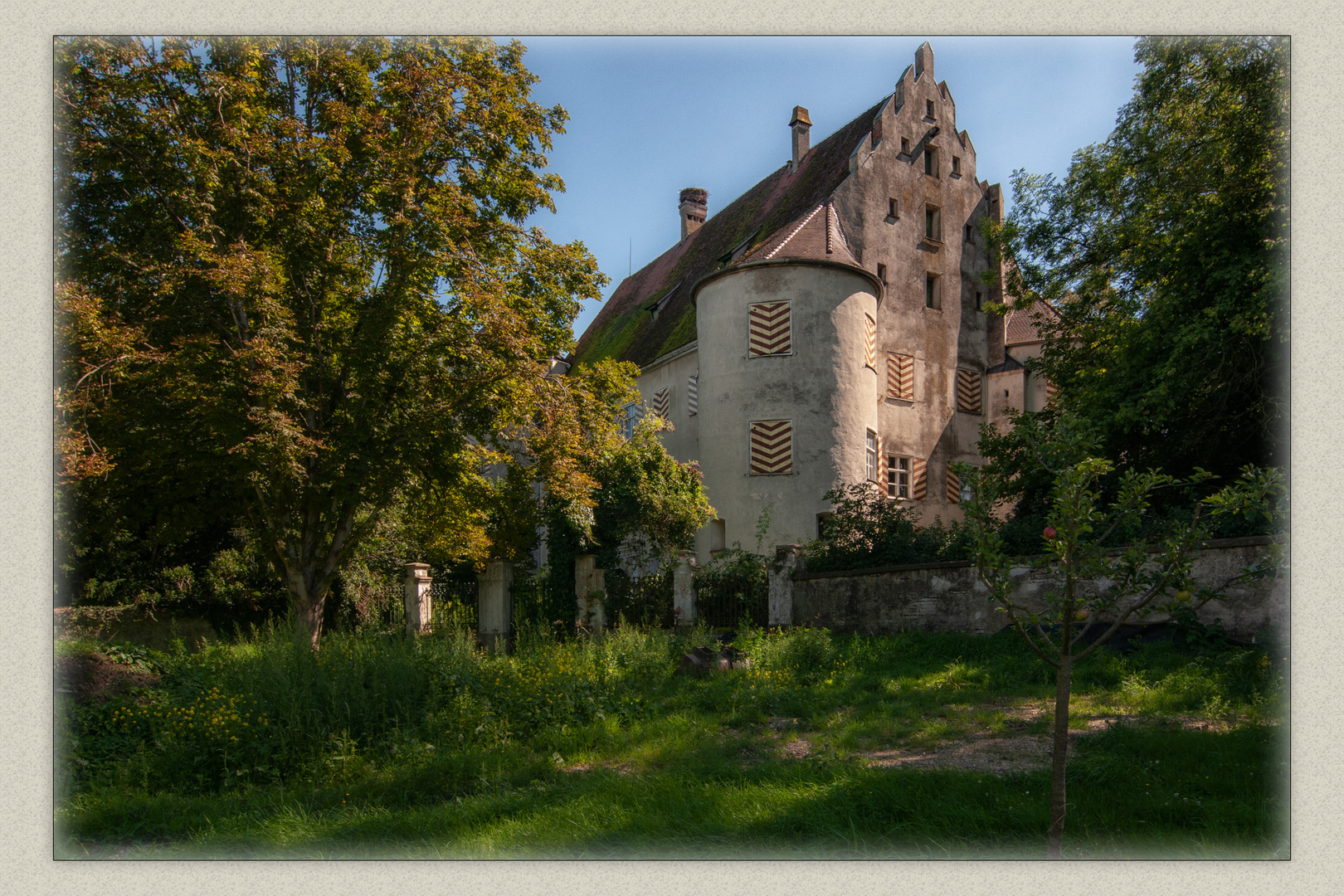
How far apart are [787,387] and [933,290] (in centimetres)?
692

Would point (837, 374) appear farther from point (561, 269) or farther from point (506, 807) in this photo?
point (506, 807)

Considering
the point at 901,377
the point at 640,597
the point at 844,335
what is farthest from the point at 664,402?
the point at 640,597

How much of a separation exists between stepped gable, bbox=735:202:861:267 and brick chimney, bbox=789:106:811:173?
6.92 meters

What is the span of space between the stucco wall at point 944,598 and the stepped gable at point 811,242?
908 centimetres

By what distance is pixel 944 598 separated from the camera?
12.0 m

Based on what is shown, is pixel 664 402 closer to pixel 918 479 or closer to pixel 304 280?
pixel 918 479

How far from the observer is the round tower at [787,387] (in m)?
19.6

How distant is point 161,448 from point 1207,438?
48.6ft

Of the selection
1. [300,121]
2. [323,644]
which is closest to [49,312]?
[323,644]

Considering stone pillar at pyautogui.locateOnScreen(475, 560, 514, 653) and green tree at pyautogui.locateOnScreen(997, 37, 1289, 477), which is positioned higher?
green tree at pyautogui.locateOnScreen(997, 37, 1289, 477)

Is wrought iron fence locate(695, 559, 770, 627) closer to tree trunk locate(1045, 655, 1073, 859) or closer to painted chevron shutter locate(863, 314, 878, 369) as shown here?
painted chevron shutter locate(863, 314, 878, 369)

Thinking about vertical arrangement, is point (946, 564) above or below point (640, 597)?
above

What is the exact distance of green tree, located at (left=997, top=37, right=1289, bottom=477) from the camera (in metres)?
11.5

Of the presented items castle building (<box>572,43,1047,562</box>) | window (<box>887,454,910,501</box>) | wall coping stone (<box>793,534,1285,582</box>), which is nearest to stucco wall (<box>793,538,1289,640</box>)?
wall coping stone (<box>793,534,1285,582</box>)
